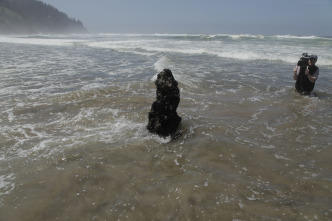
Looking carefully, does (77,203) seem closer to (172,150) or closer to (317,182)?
(172,150)

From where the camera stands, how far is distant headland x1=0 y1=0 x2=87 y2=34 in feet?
379

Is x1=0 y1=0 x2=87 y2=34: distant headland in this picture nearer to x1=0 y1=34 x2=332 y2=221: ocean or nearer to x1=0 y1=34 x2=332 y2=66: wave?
x1=0 y1=34 x2=332 y2=66: wave

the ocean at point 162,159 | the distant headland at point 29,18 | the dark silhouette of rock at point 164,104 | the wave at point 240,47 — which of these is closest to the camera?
the ocean at point 162,159

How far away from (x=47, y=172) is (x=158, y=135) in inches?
75.3

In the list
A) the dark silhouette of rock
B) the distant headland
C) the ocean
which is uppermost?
the distant headland

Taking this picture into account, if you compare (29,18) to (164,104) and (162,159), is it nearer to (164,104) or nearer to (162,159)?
(164,104)

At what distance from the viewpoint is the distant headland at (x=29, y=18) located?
379 feet

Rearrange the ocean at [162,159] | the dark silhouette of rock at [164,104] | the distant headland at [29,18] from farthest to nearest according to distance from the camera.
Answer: the distant headland at [29,18]
the dark silhouette of rock at [164,104]
the ocean at [162,159]

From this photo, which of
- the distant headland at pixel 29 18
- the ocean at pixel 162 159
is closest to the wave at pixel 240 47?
the ocean at pixel 162 159

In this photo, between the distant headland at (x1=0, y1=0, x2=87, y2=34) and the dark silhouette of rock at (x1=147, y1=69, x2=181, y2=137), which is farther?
the distant headland at (x1=0, y1=0, x2=87, y2=34)

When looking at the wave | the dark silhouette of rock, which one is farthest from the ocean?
the wave

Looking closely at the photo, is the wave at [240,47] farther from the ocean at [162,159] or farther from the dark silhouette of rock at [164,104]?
the dark silhouette of rock at [164,104]

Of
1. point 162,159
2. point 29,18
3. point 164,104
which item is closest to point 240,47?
point 164,104

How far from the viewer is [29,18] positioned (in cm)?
13962
